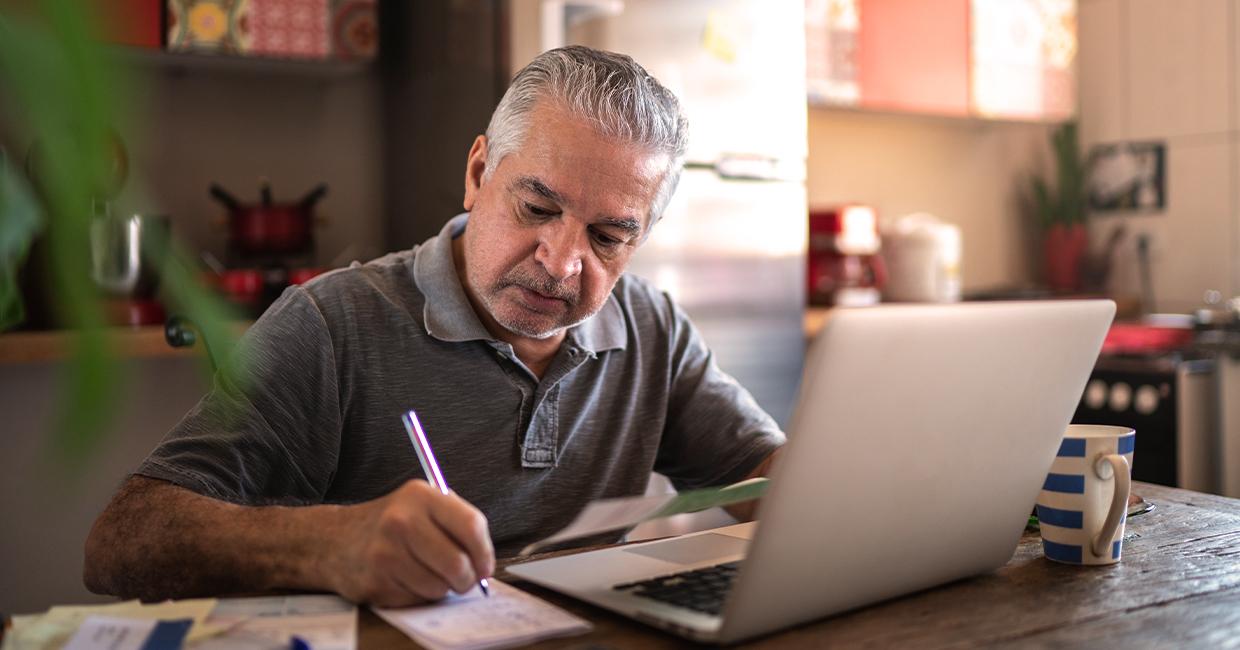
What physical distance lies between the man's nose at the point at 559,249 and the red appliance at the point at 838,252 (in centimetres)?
222

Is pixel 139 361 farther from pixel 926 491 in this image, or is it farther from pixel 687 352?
pixel 926 491

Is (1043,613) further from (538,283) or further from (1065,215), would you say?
(1065,215)

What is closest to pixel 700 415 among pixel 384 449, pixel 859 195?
pixel 384 449

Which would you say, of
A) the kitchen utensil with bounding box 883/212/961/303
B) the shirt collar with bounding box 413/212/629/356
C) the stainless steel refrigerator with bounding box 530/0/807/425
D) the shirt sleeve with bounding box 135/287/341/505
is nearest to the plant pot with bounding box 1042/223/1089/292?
the kitchen utensil with bounding box 883/212/961/303

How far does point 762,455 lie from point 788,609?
0.66 meters

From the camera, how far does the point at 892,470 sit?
0.76 metres

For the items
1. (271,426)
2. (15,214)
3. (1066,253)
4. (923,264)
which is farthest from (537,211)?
(1066,253)

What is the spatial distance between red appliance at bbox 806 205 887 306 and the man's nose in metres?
2.22

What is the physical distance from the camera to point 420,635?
76 cm

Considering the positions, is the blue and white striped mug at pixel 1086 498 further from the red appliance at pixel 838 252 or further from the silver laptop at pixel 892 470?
the red appliance at pixel 838 252

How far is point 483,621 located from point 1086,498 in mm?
540

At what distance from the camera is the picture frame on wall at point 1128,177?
4.09 metres

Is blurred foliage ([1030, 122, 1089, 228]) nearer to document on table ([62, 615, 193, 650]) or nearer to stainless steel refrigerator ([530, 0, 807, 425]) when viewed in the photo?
stainless steel refrigerator ([530, 0, 807, 425])

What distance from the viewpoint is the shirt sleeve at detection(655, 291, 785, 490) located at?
4.71 feet
